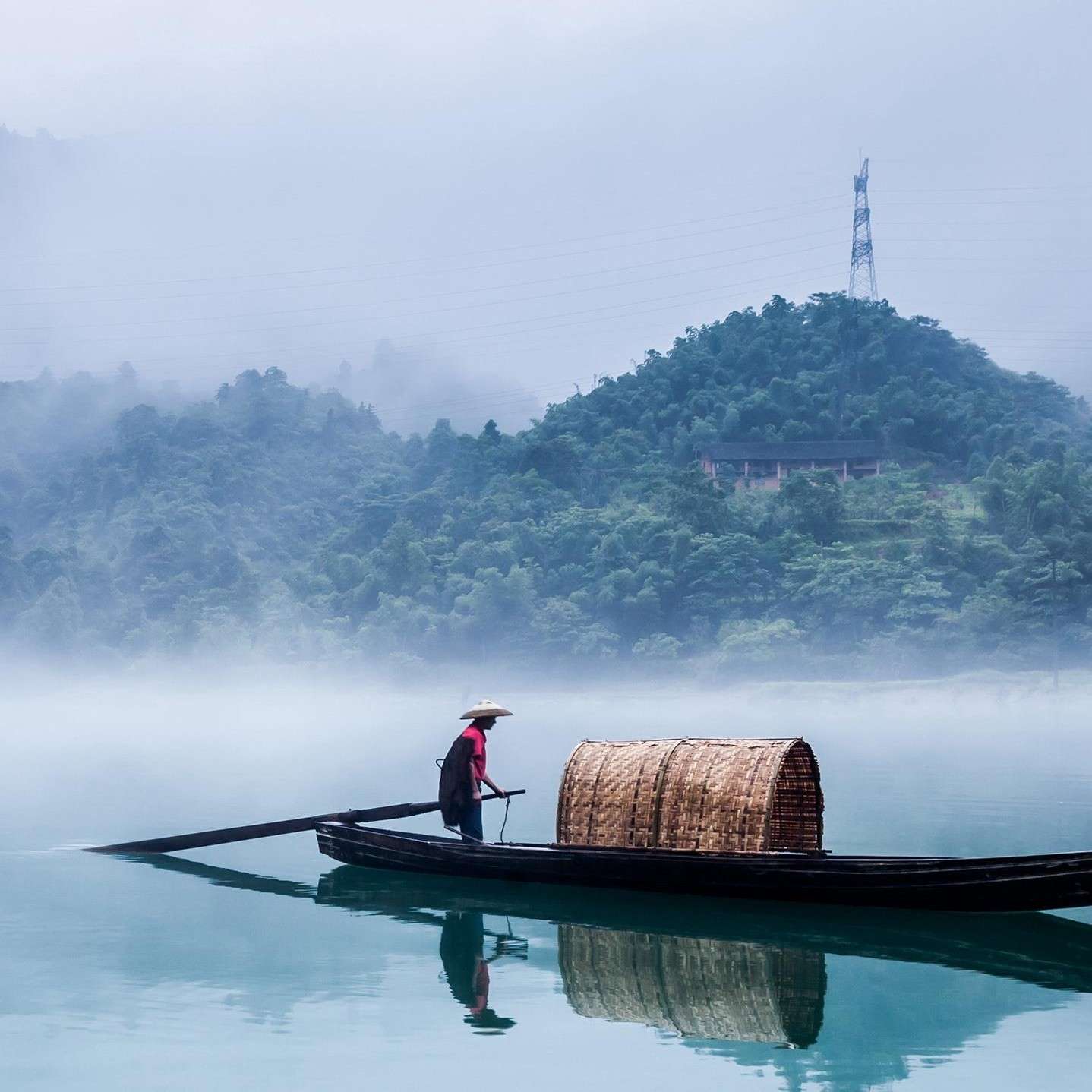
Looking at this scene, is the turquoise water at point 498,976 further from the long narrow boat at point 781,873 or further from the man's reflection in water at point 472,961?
the long narrow boat at point 781,873

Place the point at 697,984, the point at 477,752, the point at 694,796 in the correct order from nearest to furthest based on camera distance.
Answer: the point at 697,984 → the point at 694,796 → the point at 477,752

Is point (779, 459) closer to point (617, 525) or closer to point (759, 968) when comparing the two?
point (617, 525)

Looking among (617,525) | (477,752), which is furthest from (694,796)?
(617,525)

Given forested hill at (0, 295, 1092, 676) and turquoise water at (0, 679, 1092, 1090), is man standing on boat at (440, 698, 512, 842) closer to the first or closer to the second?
turquoise water at (0, 679, 1092, 1090)

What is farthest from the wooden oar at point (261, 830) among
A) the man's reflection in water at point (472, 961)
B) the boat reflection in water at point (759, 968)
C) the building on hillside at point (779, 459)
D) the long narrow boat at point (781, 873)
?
the building on hillside at point (779, 459)

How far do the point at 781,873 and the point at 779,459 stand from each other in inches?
3205

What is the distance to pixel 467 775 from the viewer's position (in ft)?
48.4

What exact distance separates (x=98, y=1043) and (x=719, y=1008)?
12.7ft

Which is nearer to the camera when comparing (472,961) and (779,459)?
(472,961)

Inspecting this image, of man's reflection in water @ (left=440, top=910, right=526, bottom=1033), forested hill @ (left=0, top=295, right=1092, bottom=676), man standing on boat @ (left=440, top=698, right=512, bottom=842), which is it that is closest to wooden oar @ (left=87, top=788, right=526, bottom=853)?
man standing on boat @ (left=440, top=698, right=512, bottom=842)

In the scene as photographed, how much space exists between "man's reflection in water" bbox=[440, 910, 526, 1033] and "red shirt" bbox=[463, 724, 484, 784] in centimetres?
137

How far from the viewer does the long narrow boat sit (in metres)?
11.5

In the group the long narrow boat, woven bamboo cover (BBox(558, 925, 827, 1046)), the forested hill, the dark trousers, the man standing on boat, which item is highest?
the forested hill

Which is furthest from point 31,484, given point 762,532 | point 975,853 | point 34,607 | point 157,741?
point 975,853
